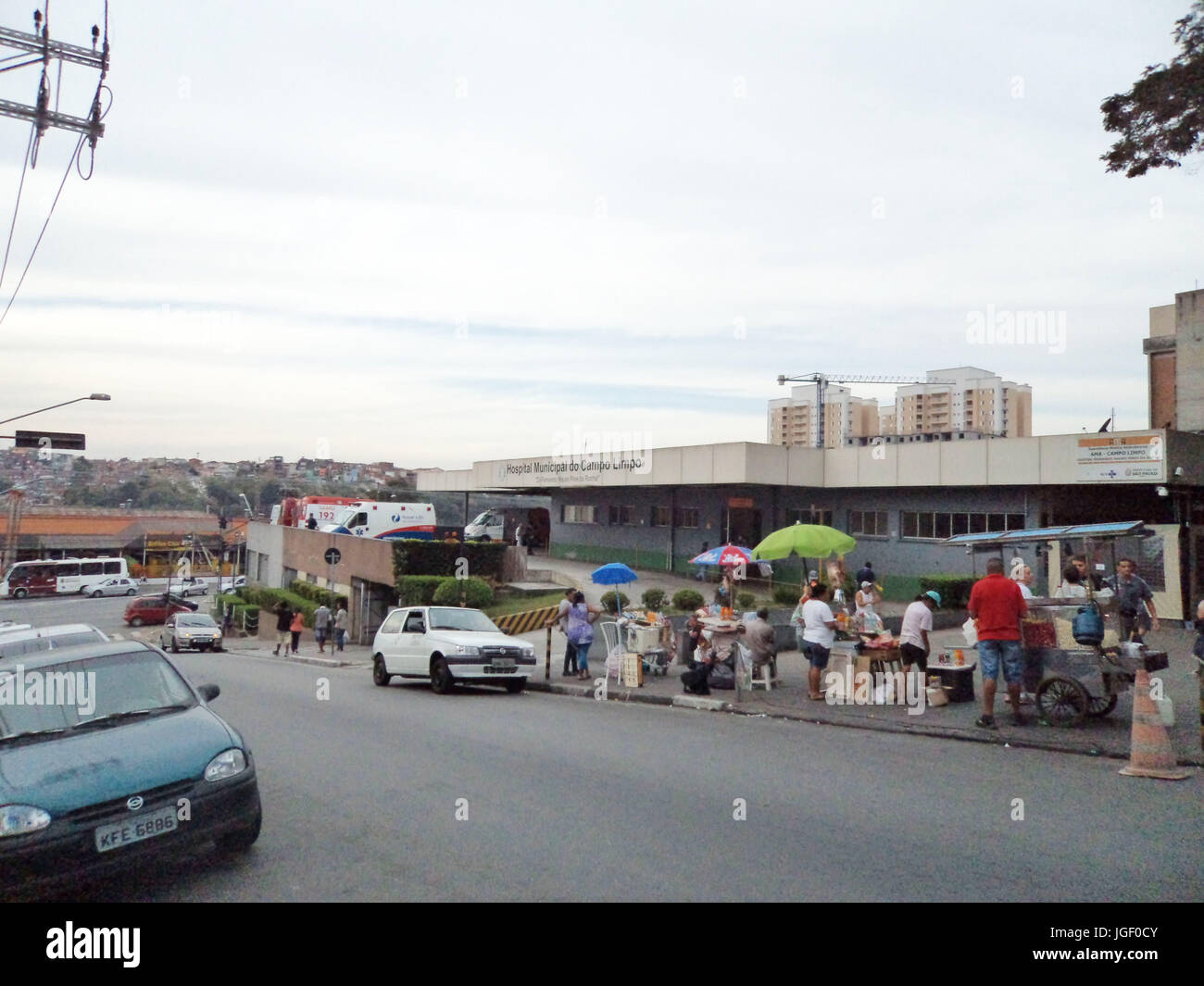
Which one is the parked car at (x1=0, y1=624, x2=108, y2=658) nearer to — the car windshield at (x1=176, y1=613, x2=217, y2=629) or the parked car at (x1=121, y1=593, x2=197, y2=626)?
the car windshield at (x1=176, y1=613, x2=217, y2=629)

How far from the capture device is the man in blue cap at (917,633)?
1330 centimetres

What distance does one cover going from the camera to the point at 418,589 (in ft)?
115

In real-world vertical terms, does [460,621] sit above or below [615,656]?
above

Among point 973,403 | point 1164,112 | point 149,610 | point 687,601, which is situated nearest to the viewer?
point 1164,112

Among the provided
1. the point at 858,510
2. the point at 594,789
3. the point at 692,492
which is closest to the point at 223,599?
the point at 692,492

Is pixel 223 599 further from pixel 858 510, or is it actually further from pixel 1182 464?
pixel 1182 464

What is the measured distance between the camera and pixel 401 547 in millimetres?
36719

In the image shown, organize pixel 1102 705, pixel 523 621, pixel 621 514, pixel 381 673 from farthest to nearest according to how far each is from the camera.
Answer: pixel 621 514 → pixel 523 621 → pixel 381 673 → pixel 1102 705

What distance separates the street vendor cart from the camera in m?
11.0

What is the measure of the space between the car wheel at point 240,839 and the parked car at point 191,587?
239ft

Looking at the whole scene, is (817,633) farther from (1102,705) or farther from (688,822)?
(688,822)

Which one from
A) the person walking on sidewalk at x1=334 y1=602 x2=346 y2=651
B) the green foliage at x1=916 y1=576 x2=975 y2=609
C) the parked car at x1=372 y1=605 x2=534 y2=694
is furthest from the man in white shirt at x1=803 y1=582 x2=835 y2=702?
the person walking on sidewalk at x1=334 y1=602 x2=346 y2=651

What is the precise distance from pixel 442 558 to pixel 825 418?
1895 inches

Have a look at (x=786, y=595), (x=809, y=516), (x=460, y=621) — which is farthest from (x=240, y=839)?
(x=809, y=516)
